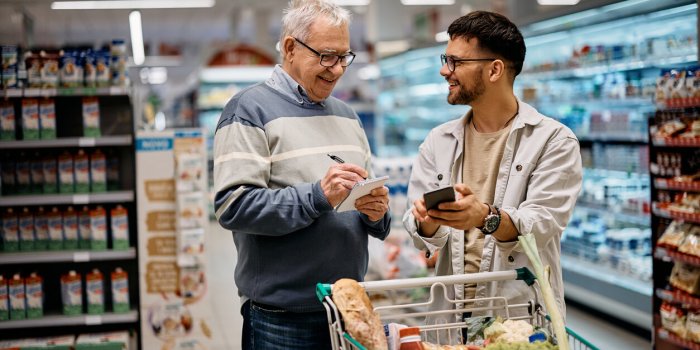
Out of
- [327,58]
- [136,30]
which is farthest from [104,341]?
[136,30]

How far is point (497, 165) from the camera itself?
7.32 feet

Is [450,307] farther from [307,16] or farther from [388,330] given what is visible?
[307,16]

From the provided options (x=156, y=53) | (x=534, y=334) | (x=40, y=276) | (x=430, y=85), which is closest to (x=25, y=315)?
(x=40, y=276)

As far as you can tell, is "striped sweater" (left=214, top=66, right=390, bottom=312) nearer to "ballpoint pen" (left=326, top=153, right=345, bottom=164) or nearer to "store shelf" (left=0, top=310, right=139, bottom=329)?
"ballpoint pen" (left=326, top=153, right=345, bottom=164)

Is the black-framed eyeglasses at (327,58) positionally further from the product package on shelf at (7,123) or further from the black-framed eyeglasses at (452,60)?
the product package on shelf at (7,123)

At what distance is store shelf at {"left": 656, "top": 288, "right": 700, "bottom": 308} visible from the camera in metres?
4.25

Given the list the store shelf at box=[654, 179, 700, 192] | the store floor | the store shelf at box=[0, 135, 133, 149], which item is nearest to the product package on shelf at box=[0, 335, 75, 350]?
the store floor

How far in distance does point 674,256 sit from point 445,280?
9.76 ft

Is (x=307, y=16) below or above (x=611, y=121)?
above

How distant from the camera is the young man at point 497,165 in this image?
2074 millimetres

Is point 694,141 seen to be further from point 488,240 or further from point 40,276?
point 40,276

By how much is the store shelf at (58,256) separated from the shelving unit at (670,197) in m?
3.39

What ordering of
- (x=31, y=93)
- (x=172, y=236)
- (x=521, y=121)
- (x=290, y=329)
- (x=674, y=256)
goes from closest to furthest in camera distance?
(x=521, y=121)
(x=290, y=329)
(x=674, y=256)
(x=31, y=93)
(x=172, y=236)

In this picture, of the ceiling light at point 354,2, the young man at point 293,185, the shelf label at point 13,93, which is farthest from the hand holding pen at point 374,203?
the ceiling light at point 354,2
